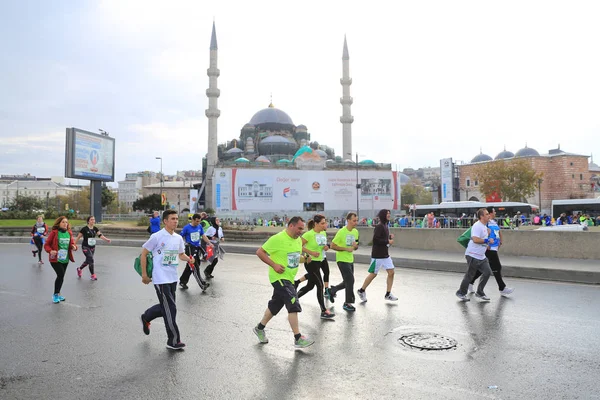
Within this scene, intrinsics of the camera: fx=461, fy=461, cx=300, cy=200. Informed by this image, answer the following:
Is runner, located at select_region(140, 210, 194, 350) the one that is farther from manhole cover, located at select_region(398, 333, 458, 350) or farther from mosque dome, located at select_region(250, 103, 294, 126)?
mosque dome, located at select_region(250, 103, 294, 126)

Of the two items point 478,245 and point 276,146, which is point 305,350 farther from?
point 276,146

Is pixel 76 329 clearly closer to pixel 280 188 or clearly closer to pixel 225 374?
pixel 225 374

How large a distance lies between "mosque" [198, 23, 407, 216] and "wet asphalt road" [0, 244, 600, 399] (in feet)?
159

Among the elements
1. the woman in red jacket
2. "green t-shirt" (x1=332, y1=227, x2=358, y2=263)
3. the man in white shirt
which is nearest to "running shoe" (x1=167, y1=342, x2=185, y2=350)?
"green t-shirt" (x1=332, y1=227, x2=358, y2=263)

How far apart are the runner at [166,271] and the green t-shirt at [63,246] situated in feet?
11.8

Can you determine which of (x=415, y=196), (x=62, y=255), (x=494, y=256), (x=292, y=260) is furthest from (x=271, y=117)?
(x=292, y=260)

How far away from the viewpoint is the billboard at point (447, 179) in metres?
67.6

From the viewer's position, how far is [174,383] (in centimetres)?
423

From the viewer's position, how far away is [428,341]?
5.54 metres

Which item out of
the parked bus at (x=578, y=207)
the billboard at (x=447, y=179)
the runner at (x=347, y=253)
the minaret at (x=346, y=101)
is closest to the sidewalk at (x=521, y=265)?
the runner at (x=347, y=253)

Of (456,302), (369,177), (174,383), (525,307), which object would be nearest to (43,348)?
(174,383)

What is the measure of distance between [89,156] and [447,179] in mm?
50421

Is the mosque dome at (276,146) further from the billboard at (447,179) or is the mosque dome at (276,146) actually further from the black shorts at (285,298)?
the black shorts at (285,298)

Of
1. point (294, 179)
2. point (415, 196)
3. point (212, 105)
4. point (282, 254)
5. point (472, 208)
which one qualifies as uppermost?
point (212, 105)
